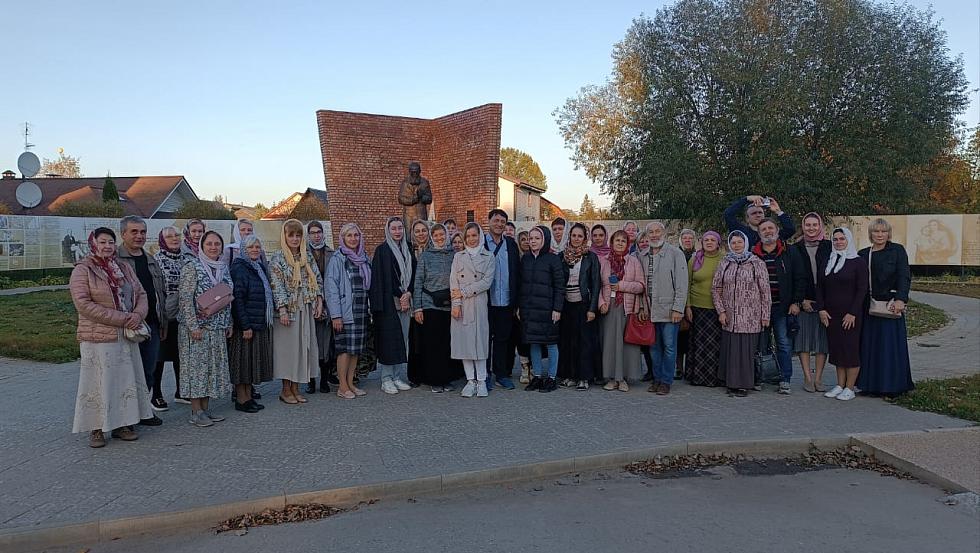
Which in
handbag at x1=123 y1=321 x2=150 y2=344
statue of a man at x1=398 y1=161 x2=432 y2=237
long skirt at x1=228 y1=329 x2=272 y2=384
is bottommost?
long skirt at x1=228 y1=329 x2=272 y2=384

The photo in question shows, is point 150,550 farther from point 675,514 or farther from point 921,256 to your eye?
point 921,256

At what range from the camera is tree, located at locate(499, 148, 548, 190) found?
255ft

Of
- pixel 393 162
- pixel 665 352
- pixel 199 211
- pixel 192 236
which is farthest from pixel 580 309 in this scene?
pixel 199 211

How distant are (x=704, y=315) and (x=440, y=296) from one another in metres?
3.00

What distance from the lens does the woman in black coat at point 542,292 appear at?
289 inches

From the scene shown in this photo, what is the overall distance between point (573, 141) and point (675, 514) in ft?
109

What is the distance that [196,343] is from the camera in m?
6.01

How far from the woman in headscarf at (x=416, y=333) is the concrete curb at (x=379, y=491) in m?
2.96

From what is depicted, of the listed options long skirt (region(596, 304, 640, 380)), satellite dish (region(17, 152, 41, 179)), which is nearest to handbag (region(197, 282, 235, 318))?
long skirt (region(596, 304, 640, 380))

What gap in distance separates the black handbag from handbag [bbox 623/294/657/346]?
2.03 metres

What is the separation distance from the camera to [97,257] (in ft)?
18.0

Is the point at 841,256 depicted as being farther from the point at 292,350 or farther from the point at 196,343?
the point at 196,343

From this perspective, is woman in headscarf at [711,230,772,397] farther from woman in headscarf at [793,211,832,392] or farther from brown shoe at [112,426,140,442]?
brown shoe at [112,426,140,442]

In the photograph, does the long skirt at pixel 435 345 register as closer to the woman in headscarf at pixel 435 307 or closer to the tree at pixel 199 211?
the woman in headscarf at pixel 435 307
